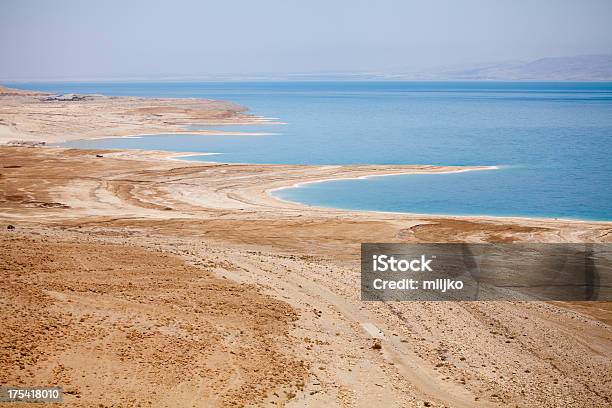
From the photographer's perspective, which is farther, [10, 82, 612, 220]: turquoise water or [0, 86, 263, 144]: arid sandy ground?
[0, 86, 263, 144]: arid sandy ground

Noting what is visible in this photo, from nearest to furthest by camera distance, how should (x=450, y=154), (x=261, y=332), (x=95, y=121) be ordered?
(x=261, y=332) → (x=450, y=154) → (x=95, y=121)

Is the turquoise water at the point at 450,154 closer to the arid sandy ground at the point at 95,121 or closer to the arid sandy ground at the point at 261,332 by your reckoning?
the arid sandy ground at the point at 95,121

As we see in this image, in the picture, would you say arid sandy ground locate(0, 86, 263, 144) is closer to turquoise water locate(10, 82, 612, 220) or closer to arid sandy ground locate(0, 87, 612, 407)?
turquoise water locate(10, 82, 612, 220)

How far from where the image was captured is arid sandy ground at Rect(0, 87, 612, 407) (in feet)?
38.5

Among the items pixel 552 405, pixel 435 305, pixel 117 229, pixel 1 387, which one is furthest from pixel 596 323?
pixel 117 229

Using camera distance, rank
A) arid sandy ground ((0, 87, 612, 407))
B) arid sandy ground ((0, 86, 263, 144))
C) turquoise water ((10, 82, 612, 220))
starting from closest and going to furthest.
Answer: arid sandy ground ((0, 87, 612, 407)) < turquoise water ((10, 82, 612, 220)) < arid sandy ground ((0, 86, 263, 144))

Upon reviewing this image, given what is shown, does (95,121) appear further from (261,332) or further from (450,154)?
(261,332)

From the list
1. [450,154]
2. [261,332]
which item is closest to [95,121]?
[450,154]

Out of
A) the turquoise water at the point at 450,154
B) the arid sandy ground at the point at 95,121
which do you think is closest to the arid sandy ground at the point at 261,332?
the turquoise water at the point at 450,154

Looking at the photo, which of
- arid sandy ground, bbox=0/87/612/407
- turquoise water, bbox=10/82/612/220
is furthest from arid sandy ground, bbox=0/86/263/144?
arid sandy ground, bbox=0/87/612/407

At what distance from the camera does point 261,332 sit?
47.8ft

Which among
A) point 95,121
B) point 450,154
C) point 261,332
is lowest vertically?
point 450,154

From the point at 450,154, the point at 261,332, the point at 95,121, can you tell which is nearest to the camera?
the point at 261,332

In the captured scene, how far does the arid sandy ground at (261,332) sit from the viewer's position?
11.7 meters
